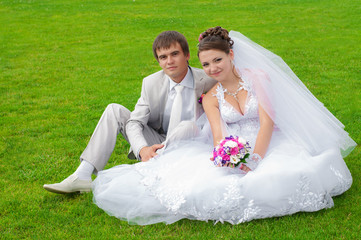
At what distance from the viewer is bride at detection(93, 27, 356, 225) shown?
4.58m

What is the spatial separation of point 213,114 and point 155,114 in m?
0.83

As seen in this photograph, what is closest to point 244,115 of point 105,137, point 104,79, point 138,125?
point 138,125

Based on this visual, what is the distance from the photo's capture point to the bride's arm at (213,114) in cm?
533

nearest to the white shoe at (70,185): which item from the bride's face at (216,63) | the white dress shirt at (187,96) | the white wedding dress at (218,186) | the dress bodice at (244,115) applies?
the white wedding dress at (218,186)

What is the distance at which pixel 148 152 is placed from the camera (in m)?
5.30

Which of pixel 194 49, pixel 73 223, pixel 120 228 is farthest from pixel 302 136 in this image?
pixel 194 49

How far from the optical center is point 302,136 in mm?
5133

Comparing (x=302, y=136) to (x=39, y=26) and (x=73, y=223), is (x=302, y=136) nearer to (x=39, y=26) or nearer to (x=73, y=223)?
(x=73, y=223)

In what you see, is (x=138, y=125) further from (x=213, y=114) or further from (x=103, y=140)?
(x=213, y=114)

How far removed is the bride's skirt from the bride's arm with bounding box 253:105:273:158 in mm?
97

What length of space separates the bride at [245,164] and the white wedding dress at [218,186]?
0.03ft

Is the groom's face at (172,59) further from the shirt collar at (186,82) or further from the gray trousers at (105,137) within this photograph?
the gray trousers at (105,137)

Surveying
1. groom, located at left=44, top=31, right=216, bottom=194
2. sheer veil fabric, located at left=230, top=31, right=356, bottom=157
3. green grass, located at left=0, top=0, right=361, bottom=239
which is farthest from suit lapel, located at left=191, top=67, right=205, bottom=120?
green grass, located at left=0, top=0, right=361, bottom=239

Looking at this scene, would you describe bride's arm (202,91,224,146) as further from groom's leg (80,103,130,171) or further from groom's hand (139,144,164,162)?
groom's leg (80,103,130,171)
